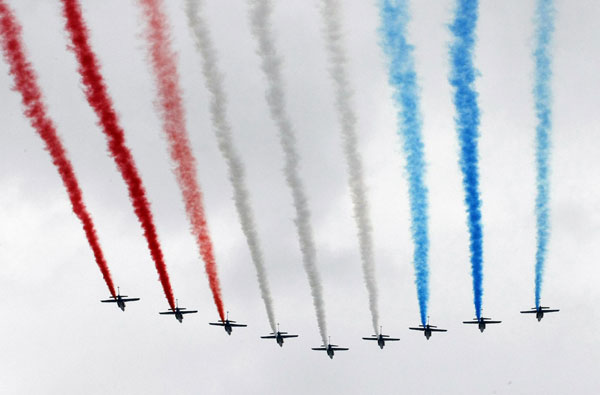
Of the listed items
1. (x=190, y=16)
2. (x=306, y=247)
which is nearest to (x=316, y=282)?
(x=306, y=247)

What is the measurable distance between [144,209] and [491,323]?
2841cm

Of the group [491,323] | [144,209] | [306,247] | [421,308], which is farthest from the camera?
[491,323]

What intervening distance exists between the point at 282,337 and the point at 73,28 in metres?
34.5

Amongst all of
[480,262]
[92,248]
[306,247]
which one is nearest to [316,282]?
[306,247]

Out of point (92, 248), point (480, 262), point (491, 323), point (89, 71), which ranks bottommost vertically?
point (491, 323)

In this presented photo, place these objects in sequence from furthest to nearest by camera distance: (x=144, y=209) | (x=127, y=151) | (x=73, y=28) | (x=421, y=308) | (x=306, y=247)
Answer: (x=421, y=308) < (x=306, y=247) < (x=144, y=209) < (x=127, y=151) < (x=73, y=28)

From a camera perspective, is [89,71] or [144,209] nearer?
[89,71]

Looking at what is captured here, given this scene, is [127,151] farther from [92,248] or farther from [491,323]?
[491,323]

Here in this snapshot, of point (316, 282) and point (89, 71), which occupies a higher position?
point (89, 71)

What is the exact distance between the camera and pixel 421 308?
213ft

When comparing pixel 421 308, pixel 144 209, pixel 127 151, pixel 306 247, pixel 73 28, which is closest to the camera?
pixel 73 28

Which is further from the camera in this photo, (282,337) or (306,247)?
(282,337)

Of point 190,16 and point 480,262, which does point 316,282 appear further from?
point 190,16

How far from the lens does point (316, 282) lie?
207 feet
